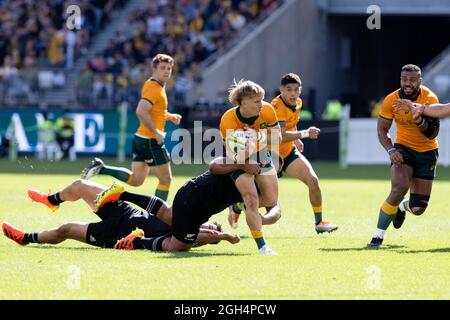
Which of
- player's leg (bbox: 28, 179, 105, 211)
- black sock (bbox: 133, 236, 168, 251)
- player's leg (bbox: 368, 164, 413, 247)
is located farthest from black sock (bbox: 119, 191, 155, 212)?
player's leg (bbox: 368, 164, 413, 247)

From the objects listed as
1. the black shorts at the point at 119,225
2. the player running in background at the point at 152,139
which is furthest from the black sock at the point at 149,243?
the player running in background at the point at 152,139

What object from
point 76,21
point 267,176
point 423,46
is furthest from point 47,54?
point 267,176

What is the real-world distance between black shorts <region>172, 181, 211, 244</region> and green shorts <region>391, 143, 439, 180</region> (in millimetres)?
2713

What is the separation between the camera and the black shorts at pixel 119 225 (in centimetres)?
1238

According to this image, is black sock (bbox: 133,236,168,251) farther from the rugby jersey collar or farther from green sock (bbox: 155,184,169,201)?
green sock (bbox: 155,184,169,201)

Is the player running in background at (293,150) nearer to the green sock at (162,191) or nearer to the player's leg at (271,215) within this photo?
the player's leg at (271,215)

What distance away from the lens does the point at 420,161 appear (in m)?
13.4

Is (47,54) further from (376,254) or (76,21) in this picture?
(376,254)

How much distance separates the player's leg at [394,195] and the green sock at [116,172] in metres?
4.69

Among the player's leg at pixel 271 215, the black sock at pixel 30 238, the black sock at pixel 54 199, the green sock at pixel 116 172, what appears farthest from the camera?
the green sock at pixel 116 172

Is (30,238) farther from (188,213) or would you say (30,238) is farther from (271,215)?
(271,215)

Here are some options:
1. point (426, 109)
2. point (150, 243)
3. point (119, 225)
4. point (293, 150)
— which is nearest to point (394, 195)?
point (426, 109)

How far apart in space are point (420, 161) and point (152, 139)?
16.1ft

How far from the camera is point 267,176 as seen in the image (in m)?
12.4
